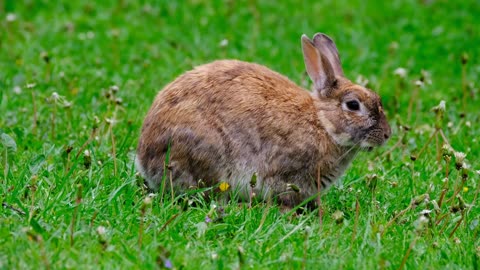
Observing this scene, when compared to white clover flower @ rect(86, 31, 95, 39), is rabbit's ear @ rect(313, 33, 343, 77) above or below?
above

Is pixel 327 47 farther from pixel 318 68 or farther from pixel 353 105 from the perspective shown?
pixel 353 105

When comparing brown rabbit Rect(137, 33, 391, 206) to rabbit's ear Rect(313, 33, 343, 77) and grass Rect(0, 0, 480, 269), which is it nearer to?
grass Rect(0, 0, 480, 269)

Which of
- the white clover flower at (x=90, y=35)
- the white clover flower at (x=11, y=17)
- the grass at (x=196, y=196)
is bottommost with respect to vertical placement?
the grass at (x=196, y=196)

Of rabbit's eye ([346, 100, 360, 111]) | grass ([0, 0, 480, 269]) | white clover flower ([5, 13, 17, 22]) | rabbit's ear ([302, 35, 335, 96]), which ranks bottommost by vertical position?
grass ([0, 0, 480, 269])

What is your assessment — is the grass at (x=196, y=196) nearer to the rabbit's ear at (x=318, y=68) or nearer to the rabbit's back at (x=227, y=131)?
the rabbit's back at (x=227, y=131)

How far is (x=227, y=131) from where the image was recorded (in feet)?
19.3

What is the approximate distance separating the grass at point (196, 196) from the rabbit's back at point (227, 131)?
23 centimetres

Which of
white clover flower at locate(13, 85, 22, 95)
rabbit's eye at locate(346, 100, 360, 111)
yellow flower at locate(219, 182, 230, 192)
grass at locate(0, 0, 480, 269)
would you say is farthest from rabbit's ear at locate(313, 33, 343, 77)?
white clover flower at locate(13, 85, 22, 95)

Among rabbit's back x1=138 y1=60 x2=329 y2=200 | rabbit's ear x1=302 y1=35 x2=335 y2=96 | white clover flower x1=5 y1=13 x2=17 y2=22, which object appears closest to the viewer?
rabbit's back x1=138 y1=60 x2=329 y2=200

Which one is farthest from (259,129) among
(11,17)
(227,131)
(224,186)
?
(11,17)

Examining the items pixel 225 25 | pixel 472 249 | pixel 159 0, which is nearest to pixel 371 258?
pixel 472 249

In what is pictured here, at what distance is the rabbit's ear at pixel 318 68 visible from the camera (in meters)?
6.33

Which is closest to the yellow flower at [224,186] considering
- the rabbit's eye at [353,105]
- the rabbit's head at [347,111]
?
the rabbit's head at [347,111]

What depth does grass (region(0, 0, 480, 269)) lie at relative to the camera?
4.79m
